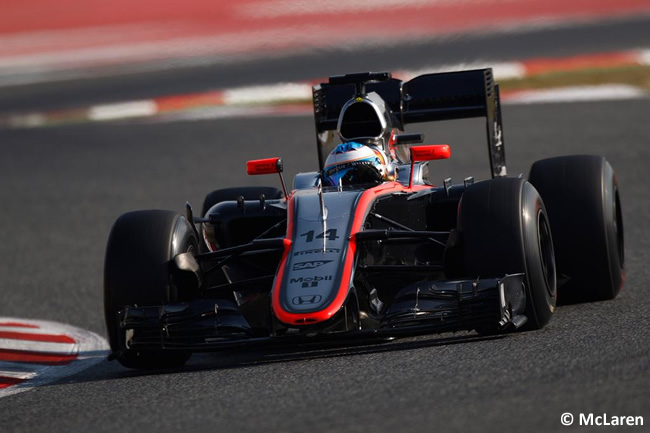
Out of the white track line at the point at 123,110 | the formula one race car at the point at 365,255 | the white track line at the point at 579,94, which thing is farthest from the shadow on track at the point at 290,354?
the white track line at the point at 123,110

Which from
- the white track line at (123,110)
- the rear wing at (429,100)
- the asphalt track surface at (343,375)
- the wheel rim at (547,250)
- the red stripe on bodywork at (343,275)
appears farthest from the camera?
the white track line at (123,110)

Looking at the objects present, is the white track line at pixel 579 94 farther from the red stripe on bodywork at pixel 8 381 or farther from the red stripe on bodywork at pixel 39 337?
the red stripe on bodywork at pixel 8 381

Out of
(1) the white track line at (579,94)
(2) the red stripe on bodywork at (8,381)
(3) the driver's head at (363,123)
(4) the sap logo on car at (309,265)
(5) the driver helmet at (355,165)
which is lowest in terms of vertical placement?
(2) the red stripe on bodywork at (8,381)

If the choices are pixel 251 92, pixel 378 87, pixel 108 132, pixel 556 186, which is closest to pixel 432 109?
pixel 378 87

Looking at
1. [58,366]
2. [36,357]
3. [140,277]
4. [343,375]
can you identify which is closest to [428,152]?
[140,277]

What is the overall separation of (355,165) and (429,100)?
137 cm

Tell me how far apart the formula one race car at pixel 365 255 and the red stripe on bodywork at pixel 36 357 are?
1039mm

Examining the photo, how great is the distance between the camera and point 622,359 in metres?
5.67

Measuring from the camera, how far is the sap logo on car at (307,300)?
6.45m

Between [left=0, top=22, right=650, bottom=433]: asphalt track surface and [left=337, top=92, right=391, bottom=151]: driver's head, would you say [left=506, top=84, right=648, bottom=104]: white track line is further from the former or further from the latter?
[left=337, top=92, right=391, bottom=151]: driver's head

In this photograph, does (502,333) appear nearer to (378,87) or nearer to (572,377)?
(572,377)

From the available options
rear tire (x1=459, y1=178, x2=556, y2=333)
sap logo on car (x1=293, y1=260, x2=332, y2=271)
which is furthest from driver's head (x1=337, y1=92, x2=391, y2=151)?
sap logo on car (x1=293, y1=260, x2=332, y2=271)
